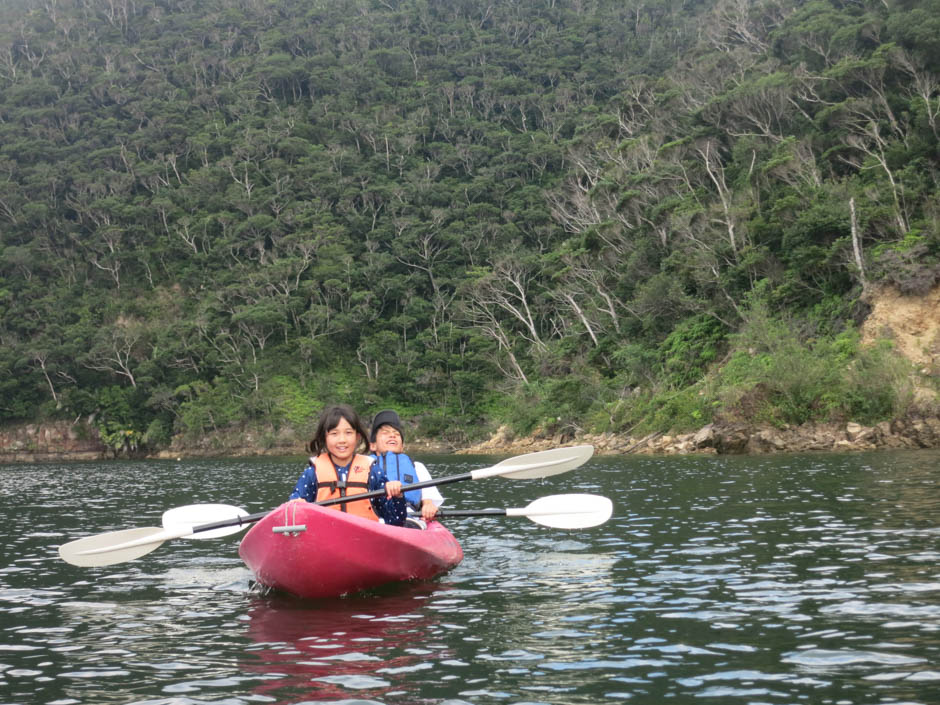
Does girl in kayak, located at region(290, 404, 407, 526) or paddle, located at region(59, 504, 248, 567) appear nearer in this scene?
girl in kayak, located at region(290, 404, 407, 526)

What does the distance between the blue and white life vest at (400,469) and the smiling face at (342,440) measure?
100 centimetres

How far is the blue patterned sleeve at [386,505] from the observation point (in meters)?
8.34

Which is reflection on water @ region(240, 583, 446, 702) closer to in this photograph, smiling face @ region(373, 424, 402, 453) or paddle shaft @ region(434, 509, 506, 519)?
paddle shaft @ region(434, 509, 506, 519)

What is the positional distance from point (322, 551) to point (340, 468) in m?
1.06

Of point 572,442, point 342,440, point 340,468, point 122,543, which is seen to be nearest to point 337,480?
point 340,468

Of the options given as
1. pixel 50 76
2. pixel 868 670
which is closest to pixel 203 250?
pixel 50 76

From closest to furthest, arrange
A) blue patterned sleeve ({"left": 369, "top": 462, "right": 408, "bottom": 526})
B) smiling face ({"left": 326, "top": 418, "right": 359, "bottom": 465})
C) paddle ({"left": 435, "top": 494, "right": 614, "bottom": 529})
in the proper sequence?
1. smiling face ({"left": 326, "top": 418, "right": 359, "bottom": 465})
2. blue patterned sleeve ({"left": 369, "top": 462, "right": 408, "bottom": 526})
3. paddle ({"left": 435, "top": 494, "right": 614, "bottom": 529})

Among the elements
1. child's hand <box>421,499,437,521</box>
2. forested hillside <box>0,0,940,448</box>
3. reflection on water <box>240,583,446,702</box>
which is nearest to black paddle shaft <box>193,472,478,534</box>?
child's hand <box>421,499,437,521</box>

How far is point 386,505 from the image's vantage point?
28.5 ft

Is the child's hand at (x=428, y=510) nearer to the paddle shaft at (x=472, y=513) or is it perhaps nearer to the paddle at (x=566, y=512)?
the paddle shaft at (x=472, y=513)

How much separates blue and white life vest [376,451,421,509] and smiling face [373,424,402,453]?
0.22 feet

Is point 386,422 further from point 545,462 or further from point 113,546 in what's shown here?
point 113,546

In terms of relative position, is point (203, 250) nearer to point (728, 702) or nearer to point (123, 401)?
point (123, 401)

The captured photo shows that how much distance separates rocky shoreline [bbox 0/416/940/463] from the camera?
25.6 metres
